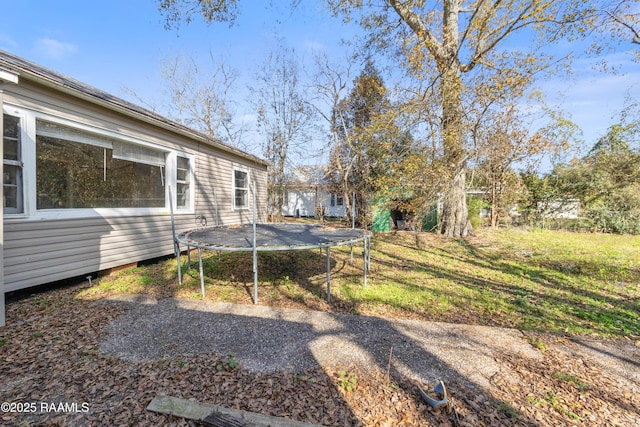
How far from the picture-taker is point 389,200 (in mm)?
9531

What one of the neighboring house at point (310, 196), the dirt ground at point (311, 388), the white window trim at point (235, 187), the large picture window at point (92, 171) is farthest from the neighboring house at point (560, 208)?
the large picture window at point (92, 171)

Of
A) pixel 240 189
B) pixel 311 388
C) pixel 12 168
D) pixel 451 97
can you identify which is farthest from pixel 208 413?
pixel 240 189

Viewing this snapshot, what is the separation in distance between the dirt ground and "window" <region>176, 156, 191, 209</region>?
13.8 feet

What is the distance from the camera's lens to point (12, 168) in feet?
11.9

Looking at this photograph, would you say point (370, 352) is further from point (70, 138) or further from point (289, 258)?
point (70, 138)

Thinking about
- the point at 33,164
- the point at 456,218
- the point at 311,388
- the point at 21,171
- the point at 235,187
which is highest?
the point at 235,187

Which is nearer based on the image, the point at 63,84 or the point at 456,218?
the point at 63,84

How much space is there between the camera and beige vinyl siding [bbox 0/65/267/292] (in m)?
3.63

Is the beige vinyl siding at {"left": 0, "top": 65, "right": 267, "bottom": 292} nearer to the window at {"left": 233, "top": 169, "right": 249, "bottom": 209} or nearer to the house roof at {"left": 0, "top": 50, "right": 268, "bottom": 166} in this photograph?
the house roof at {"left": 0, "top": 50, "right": 268, "bottom": 166}

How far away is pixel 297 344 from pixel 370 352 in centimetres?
73

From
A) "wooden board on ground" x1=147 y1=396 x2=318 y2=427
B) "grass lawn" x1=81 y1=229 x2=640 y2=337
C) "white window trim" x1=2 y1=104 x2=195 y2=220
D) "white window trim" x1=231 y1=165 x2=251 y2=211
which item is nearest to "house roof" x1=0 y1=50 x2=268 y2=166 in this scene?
"white window trim" x1=2 y1=104 x2=195 y2=220

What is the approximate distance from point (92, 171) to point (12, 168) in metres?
1.28

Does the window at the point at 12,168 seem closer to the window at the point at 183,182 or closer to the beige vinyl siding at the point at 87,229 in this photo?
the beige vinyl siding at the point at 87,229

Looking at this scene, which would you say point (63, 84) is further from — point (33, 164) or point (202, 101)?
point (202, 101)
